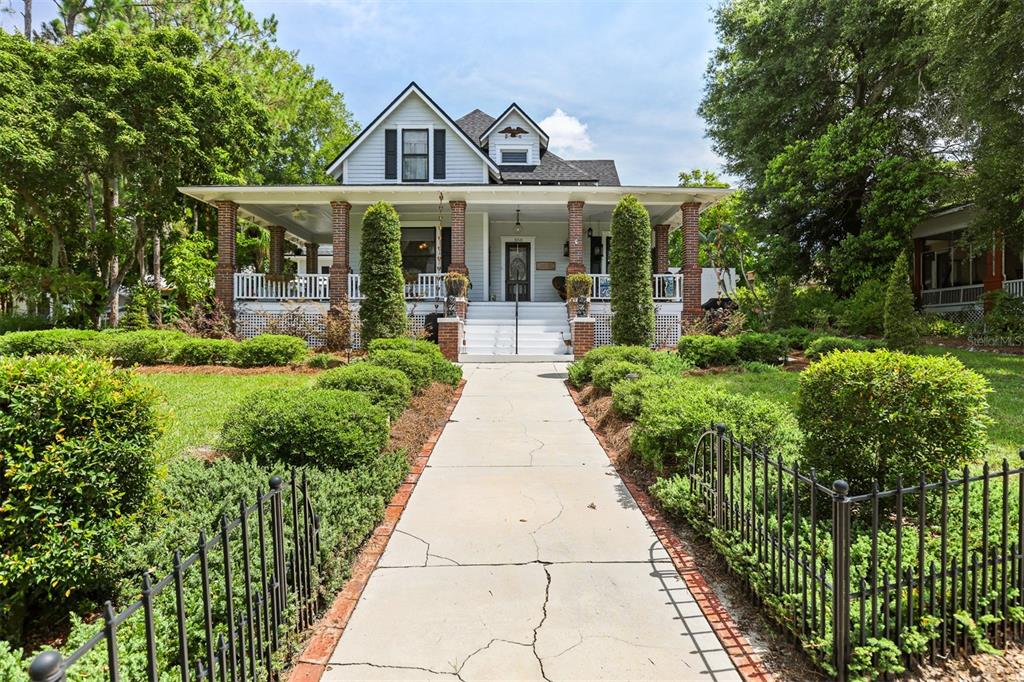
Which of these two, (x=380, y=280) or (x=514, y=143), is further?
(x=514, y=143)

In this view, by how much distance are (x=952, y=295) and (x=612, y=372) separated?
20.7 meters

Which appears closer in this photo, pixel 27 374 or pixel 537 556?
pixel 27 374

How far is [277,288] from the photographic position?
56.5ft

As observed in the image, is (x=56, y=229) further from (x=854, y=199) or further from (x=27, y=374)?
(x=854, y=199)

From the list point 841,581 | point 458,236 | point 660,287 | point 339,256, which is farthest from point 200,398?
point 660,287

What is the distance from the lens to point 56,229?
18.7m

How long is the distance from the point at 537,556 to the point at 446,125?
1807 centimetres

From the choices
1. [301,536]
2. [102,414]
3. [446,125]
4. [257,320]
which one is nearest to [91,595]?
[102,414]

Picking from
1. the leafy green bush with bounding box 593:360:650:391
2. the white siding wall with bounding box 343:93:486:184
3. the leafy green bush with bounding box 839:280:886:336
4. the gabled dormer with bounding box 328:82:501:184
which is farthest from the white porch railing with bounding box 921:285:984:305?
the white siding wall with bounding box 343:93:486:184

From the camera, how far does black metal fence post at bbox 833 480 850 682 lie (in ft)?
8.25

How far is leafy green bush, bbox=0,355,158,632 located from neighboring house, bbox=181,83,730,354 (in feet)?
39.4

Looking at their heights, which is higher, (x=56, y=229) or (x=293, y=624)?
(x=56, y=229)

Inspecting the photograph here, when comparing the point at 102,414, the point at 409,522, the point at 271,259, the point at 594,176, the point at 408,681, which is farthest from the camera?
the point at 594,176

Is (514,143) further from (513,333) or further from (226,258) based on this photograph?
(226,258)
